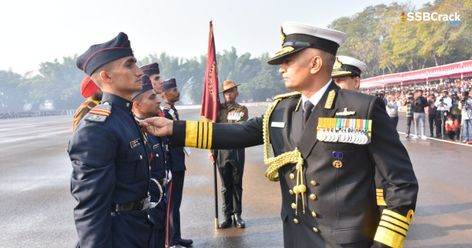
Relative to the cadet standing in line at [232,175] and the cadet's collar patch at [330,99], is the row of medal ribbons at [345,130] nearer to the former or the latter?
the cadet's collar patch at [330,99]

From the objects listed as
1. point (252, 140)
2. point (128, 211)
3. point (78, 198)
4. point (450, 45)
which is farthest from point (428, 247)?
point (450, 45)

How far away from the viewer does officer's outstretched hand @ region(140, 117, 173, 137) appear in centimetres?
255

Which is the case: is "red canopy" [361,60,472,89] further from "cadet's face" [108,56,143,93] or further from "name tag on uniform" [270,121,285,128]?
"cadet's face" [108,56,143,93]

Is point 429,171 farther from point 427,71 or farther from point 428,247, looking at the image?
point 427,71

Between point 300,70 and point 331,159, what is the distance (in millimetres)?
540

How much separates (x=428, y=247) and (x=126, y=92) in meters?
3.80

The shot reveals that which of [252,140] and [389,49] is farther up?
[389,49]

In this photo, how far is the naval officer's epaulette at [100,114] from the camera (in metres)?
2.26

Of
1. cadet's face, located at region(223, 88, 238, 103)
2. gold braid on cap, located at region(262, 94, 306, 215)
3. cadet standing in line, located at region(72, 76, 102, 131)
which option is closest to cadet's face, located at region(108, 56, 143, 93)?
gold braid on cap, located at region(262, 94, 306, 215)

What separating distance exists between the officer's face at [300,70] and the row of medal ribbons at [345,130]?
26 cm

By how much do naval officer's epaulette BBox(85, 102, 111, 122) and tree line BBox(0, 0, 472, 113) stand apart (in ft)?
130

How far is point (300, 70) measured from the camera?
2.20 m

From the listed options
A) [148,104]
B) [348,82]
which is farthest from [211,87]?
[348,82]

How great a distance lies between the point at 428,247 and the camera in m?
4.35
